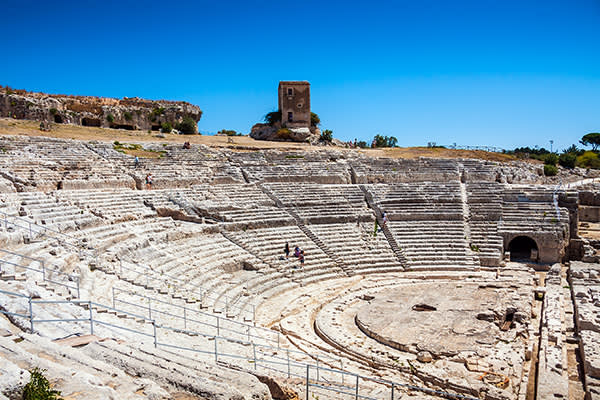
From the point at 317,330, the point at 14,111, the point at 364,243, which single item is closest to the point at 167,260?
the point at 317,330

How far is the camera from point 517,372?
10.1m

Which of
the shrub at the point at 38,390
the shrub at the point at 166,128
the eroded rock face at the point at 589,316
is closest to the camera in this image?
the shrub at the point at 38,390

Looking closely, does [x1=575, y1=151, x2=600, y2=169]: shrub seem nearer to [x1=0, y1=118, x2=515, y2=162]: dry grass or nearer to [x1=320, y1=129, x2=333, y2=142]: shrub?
[x1=0, y1=118, x2=515, y2=162]: dry grass

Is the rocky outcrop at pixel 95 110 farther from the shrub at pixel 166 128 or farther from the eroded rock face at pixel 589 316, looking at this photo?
the eroded rock face at pixel 589 316

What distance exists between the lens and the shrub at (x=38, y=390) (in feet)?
14.0

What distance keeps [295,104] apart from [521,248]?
945 inches

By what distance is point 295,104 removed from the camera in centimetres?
4116

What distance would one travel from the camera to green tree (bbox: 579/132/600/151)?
57.1 m

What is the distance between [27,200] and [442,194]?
19.5 m

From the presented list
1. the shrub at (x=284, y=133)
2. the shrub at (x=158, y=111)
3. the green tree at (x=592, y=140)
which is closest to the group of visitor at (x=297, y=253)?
the shrub at (x=284, y=133)

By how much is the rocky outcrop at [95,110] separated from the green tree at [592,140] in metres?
48.2

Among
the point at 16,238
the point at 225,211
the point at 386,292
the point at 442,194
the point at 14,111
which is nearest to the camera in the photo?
the point at 16,238

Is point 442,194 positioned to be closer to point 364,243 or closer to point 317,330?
point 364,243

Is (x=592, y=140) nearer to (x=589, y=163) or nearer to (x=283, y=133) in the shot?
(x=589, y=163)
